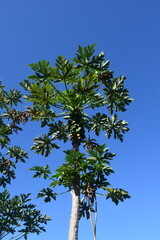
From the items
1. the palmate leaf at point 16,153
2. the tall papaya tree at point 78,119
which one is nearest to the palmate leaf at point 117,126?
the tall papaya tree at point 78,119

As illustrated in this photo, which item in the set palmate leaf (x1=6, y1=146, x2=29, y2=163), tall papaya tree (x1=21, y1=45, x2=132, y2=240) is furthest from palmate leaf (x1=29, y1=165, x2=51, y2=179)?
palmate leaf (x1=6, y1=146, x2=29, y2=163)

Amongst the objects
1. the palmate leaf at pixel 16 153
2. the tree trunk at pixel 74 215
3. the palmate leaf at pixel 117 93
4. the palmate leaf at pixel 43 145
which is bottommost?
the tree trunk at pixel 74 215

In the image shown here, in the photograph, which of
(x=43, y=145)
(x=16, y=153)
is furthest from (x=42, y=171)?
(x=16, y=153)

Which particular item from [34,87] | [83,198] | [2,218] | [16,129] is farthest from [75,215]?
[2,218]

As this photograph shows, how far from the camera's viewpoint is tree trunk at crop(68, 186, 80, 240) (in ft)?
20.3

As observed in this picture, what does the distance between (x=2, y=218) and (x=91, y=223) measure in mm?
15390

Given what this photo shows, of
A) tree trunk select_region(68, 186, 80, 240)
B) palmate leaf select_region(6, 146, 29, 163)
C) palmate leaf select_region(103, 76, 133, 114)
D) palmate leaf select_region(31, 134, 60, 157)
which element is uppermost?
palmate leaf select_region(6, 146, 29, 163)

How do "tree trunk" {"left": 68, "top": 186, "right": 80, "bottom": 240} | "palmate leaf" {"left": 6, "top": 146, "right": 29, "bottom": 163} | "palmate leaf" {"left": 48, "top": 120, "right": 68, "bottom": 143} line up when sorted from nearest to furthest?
"tree trunk" {"left": 68, "top": 186, "right": 80, "bottom": 240}, "palmate leaf" {"left": 48, "top": 120, "right": 68, "bottom": 143}, "palmate leaf" {"left": 6, "top": 146, "right": 29, "bottom": 163}

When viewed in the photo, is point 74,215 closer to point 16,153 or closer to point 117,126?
point 117,126

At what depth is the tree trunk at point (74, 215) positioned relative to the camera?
→ 620 cm

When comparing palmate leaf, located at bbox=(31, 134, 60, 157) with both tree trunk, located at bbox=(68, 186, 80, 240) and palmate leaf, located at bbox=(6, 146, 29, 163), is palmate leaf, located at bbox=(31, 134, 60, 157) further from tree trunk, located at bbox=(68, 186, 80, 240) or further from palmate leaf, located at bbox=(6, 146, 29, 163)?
palmate leaf, located at bbox=(6, 146, 29, 163)

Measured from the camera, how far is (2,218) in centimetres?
1827

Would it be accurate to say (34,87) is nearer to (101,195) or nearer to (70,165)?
(70,165)

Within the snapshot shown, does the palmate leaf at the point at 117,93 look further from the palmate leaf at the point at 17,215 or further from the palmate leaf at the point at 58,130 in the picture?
the palmate leaf at the point at 17,215
